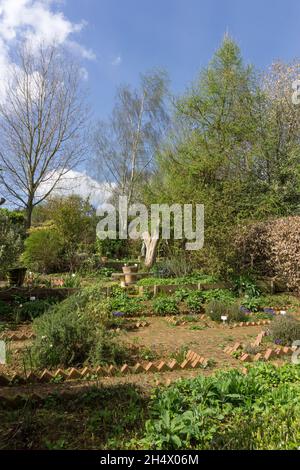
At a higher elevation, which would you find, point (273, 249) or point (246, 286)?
point (273, 249)

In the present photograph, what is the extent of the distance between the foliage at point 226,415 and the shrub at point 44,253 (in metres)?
9.68

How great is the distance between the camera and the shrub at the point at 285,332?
16.7ft

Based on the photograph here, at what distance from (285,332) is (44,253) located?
355 inches

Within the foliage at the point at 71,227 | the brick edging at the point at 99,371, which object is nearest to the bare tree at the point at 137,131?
the foliage at the point at 71,227

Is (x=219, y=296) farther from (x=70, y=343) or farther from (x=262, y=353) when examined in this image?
(x=70, y=343)

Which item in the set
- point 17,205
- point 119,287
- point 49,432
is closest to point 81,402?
point 49,432

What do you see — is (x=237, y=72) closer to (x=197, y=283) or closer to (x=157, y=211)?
(x=157, y=211)

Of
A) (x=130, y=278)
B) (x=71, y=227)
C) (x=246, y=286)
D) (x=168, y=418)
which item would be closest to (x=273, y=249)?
(x=246, y=286)

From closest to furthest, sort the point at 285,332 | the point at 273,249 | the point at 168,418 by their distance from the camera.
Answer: the point at 168,418, the point at 285,332, the point at 273,249

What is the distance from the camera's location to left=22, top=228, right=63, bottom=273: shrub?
40.0 ft

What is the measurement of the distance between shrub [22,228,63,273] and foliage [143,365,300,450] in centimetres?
968

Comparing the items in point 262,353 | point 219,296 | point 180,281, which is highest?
point 180,281

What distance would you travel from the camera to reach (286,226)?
900cm

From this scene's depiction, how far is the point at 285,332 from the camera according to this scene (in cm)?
514
